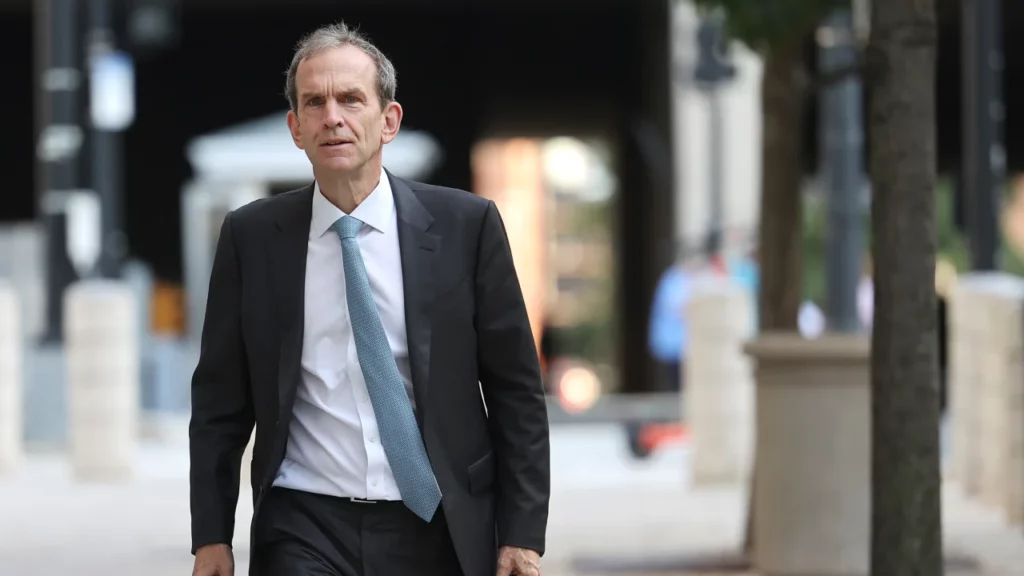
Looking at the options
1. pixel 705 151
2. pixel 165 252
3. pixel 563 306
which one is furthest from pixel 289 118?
pixel 563 306

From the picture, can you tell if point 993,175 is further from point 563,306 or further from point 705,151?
point 563,306

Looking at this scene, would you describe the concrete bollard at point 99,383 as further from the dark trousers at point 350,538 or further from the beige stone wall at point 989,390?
the dark trousers at point 350,538

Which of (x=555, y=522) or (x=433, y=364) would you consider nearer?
(x=433, y=364)

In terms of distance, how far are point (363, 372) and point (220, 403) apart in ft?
1.11

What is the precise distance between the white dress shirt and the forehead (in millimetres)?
223

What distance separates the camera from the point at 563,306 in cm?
9306

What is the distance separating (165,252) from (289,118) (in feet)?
117

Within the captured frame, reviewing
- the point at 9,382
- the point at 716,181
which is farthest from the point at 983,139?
the point at 716,181

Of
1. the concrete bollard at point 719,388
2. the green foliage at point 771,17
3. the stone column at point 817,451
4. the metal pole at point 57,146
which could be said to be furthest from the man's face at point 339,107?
the metal pole at point 57,146

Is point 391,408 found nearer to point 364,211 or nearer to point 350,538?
point 350,538

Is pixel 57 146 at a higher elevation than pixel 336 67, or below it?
higher

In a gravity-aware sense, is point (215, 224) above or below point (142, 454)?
above

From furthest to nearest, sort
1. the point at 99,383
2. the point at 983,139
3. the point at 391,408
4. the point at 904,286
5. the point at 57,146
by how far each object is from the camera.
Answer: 1. the point at 57,146
2. the point at 99,383
3. the point at 983,139
4. the point at 904,286
5. the point at 391,408

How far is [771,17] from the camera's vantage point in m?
9.56
